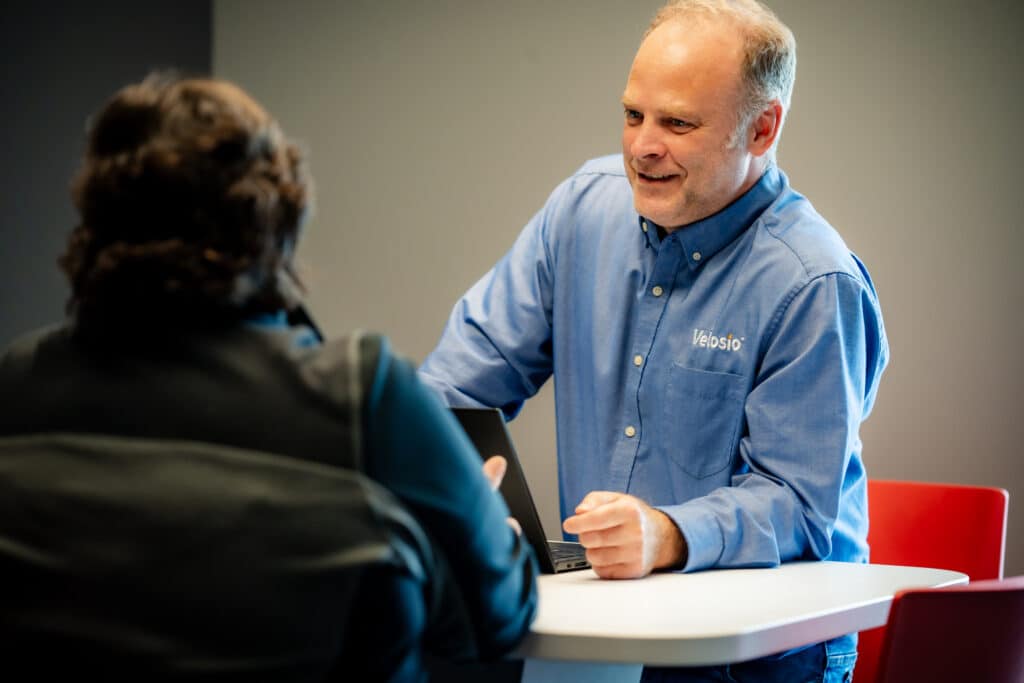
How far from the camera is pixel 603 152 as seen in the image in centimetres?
389

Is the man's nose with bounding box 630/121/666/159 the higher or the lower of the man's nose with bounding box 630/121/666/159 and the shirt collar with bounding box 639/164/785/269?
the higher

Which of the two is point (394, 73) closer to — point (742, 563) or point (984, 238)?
point (984, 238)

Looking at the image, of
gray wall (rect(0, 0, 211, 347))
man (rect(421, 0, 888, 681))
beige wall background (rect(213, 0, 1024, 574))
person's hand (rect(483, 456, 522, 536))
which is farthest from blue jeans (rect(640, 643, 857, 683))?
gray wall (rect(0, 0, 211, 347))

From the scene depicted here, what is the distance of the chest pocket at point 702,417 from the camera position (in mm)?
1923

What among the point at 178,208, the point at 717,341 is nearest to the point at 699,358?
the point at 717,341

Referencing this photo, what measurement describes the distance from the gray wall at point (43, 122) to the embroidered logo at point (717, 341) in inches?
71.6

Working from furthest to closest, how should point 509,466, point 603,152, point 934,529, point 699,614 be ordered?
1. point 603,152
2. point 934,529
3. point 509,466
4. point 699,614

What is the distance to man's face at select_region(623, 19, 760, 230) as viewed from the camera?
2.01 metres

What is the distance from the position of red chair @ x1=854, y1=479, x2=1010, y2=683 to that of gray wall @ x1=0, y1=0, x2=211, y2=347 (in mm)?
2120

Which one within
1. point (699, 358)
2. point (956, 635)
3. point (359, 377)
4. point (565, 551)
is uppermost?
point (359, 377)

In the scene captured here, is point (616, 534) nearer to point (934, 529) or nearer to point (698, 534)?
point (698, 534)

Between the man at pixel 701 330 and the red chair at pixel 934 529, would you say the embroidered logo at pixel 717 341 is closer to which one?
the man at pixel 701 330

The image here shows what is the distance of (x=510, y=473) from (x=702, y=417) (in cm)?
44

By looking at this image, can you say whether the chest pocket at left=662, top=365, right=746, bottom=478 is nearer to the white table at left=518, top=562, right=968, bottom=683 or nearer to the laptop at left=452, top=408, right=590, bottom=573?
the white table at left=518, top=562, right=968, bottom=683
